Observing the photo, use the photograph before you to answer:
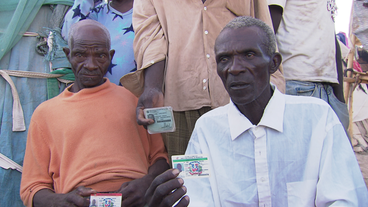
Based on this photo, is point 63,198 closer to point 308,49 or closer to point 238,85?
point 238,85

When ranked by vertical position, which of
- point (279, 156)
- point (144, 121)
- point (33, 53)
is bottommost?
point (279, 156)

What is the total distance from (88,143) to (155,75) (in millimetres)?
744

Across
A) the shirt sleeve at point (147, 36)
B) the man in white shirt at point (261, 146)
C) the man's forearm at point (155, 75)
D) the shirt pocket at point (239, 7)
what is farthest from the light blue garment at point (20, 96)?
the shirt pocket at point (239, 7)

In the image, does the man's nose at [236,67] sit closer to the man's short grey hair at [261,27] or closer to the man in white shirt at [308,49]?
the man's short grey hair at [261,27]

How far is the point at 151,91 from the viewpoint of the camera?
2.37 meters

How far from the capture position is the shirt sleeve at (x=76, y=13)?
3118 mm

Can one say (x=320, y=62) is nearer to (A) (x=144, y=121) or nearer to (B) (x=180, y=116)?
(B) (x=180, y=116)

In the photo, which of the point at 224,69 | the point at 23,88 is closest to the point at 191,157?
the point at 224,69

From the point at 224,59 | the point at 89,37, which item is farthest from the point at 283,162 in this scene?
the point at 89,37

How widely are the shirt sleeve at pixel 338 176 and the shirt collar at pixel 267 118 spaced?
0.87 feet

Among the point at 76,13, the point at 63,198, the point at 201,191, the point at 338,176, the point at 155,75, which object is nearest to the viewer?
the point at 338,176

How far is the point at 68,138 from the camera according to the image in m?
2.43

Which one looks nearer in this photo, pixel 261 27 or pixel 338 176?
pixel 338 176

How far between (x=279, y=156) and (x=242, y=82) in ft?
1.57
